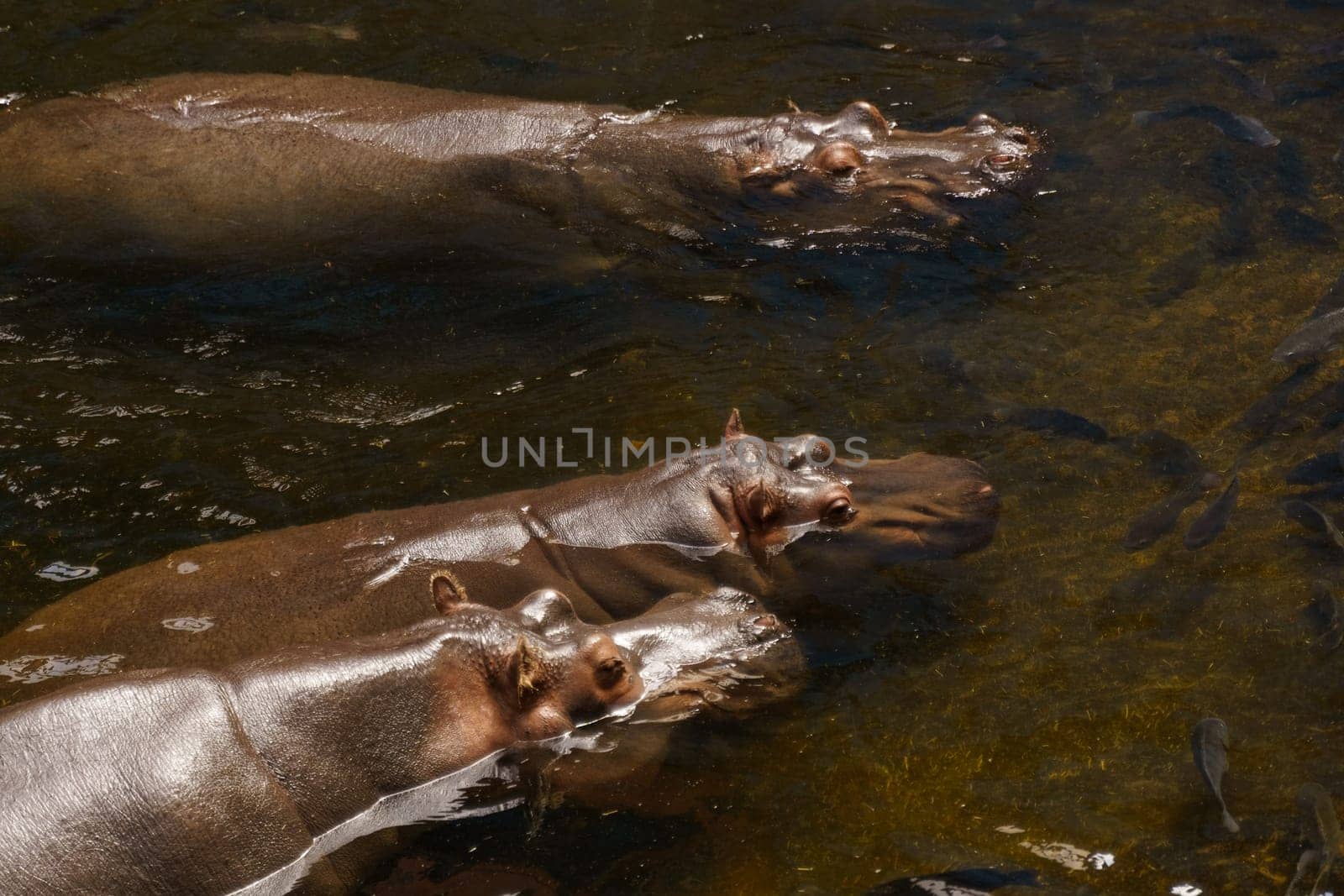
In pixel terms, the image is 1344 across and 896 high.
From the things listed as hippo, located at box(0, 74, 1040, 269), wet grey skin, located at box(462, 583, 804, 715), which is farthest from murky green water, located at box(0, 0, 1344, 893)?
hippo, located at box(0, 74, 1040, 269)

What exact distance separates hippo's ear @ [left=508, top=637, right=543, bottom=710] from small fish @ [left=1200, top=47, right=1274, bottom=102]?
6.27m

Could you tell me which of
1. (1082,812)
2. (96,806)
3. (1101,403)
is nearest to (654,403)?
(1101,403)

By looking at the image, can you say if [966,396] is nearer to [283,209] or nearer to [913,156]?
[913,156]

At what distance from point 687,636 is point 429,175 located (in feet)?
12.3

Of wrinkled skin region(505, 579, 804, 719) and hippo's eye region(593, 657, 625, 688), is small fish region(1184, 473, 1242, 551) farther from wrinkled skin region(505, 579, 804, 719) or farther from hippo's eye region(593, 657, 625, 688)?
hippo's eye region(593, 657, 625, 688)

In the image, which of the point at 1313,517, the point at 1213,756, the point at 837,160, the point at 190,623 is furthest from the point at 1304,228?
the point at 190,623

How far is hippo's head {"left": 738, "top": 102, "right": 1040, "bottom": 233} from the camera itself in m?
7.71

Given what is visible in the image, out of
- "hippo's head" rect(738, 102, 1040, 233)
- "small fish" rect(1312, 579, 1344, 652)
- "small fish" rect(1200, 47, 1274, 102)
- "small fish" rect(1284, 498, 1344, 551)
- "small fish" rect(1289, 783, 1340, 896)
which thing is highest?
"small fish" rect(1200, 47, 1274, 102)

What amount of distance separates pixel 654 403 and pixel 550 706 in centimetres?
236

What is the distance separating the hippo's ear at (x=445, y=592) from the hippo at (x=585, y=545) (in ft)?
1.13

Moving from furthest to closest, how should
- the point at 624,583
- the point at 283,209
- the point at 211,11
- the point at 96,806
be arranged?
the point at 211,11, the point at 283,209, the point at 624,583, the point at 96,806

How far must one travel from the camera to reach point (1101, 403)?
6.27m

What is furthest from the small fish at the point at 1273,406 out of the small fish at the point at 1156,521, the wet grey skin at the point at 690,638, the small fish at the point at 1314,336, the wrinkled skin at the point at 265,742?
the wrinkled skin at the point at 265,742

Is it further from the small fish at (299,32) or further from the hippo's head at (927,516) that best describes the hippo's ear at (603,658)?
the small fish at (299,32)
